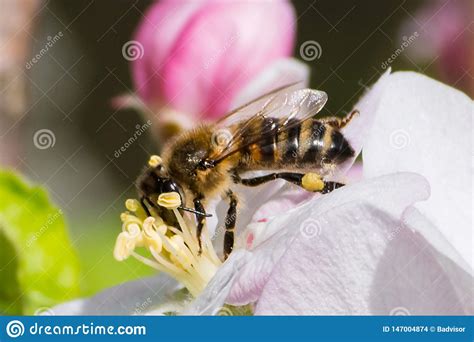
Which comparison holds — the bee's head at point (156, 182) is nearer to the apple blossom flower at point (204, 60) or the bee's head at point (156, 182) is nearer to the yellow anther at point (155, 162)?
the yellow anther at point (155, 162)

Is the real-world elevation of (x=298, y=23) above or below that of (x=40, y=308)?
above

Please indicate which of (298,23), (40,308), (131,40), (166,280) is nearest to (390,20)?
(298,23)

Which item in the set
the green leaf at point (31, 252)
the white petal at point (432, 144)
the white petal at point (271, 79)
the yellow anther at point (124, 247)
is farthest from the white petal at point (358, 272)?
the white petal at point (271, 79)

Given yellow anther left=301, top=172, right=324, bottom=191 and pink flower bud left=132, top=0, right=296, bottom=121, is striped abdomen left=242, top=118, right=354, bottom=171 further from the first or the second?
pink flower bud left=132, top=0, right=296, bottom=121

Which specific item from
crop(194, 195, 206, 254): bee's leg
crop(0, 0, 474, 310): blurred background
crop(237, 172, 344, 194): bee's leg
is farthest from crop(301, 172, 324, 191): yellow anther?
crop(0, 0, 474, 310): blurred background

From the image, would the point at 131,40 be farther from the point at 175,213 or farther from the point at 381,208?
the point at 381,208
